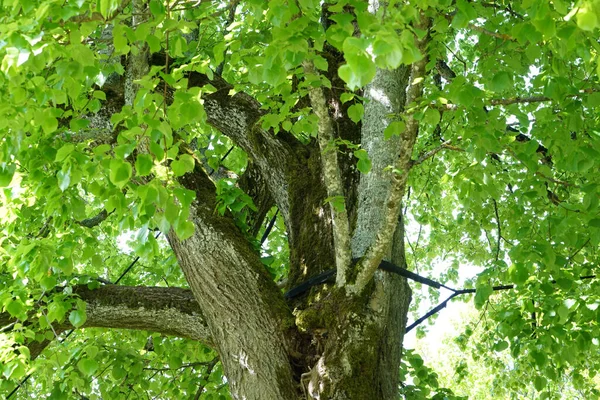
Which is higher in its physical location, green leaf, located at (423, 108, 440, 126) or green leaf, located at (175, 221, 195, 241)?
green leaf, located at (423, 108, 440, 126)

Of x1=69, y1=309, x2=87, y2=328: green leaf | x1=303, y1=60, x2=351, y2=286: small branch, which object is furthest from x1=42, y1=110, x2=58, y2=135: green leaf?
x1=69, y1=309, x2=87, y2=328: green leaf

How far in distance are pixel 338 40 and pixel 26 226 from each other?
140 inches

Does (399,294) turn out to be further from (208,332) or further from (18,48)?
(18,48)

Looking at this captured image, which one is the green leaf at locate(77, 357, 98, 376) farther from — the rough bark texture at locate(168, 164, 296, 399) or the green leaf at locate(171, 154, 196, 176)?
the green leaf at locate(171, 154, 196, 176)

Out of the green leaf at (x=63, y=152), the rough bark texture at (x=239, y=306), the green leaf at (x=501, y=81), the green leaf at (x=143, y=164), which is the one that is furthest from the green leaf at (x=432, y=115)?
the green leaf at (x=63, y=152)

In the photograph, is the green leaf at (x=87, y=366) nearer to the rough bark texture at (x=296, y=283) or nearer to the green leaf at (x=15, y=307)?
the green leaf at (x=15, y=307)

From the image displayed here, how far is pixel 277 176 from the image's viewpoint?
4672mm

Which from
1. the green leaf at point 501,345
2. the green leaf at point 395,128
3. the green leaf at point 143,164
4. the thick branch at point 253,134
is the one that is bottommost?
the green leaf at point 143,164

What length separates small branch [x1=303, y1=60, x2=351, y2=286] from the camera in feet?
10.9

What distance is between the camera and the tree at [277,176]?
2.77 metres

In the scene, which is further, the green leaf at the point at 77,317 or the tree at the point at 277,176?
the green leaf at the point at 77,317

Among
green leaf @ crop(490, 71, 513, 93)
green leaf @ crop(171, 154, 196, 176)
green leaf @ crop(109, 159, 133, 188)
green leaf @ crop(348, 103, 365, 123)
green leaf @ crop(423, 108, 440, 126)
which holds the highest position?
green leaf @ crop(490, 71, 513, 93)

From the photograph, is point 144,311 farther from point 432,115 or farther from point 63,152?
point 432,115

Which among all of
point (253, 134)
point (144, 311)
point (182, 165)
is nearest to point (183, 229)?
point (182, 165)
